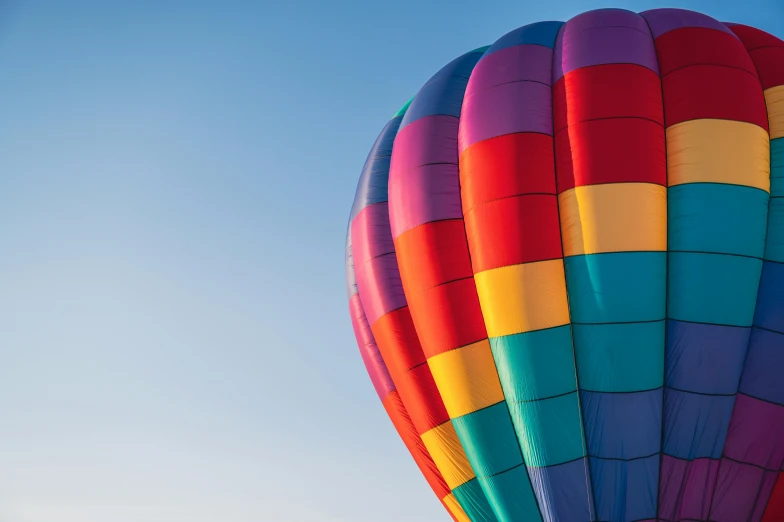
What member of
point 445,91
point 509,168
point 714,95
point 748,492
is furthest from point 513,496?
point 445,91

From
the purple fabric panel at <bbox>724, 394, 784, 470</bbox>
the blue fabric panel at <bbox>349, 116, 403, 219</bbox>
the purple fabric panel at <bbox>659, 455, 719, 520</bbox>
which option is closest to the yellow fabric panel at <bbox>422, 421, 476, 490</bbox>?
the purple fabric panel at <bbox>659, 455, 719, 520</bbox>

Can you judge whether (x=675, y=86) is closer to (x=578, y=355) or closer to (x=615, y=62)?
(x=615, y=62)

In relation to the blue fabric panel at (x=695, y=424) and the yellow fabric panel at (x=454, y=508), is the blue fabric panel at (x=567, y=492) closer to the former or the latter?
the blue fabric panel at (x=695, y=424)

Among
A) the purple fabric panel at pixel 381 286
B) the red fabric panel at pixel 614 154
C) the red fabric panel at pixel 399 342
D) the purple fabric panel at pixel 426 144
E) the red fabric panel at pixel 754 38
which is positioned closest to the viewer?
the red fabric panel at pixel 614 154

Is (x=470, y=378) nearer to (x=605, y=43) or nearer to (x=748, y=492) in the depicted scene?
(x=748, y=492)

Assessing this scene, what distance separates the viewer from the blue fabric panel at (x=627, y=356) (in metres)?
6.36

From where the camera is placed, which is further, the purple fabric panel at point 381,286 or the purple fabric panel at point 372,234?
the purple fabric panel at point 372,234

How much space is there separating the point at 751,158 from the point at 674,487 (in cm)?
270

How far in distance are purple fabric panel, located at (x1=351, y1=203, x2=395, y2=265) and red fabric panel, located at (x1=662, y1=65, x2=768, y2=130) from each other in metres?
2.82

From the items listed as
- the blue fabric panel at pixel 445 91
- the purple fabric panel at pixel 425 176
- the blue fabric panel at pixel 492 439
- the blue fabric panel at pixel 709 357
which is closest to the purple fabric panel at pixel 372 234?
the purple fabric panel at pixel 425 176

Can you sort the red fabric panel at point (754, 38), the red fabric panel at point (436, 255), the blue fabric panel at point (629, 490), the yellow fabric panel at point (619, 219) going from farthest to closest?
1. the red fabric panel at point (754, 38)
2. the red fabric panel at point (436, 255)
3. the yellow fabric panel at point (619, 219)
4. the blue fabric panel at point (629, 490)

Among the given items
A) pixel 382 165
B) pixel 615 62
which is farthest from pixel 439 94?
pixel 615 62

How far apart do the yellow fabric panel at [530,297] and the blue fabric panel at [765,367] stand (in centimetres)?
148

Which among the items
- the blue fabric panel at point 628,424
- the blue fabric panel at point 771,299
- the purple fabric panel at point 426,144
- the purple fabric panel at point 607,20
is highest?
the purple fabric panel at point 607,20
